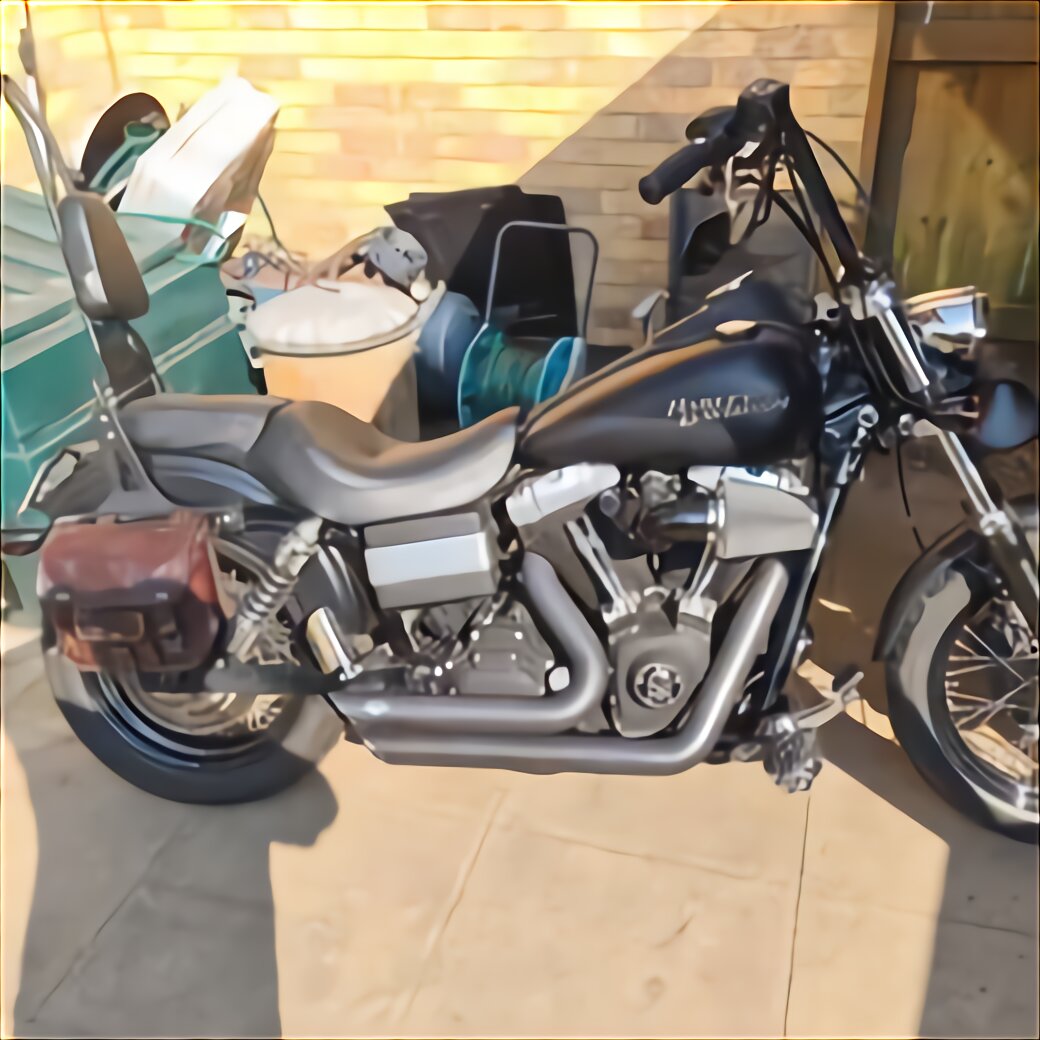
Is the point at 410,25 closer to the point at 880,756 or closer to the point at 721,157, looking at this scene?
the point at 721,157

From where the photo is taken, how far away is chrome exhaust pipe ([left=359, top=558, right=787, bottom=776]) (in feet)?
3.89

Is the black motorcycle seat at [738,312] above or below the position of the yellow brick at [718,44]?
below

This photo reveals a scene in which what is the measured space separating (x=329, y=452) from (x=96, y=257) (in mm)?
444

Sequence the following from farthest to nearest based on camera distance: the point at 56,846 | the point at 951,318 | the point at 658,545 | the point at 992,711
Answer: the point at 56,846 < the point at 992,711 < the point at 658,545 < the point at 951,318

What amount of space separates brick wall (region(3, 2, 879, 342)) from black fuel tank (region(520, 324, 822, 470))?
0.24 metres

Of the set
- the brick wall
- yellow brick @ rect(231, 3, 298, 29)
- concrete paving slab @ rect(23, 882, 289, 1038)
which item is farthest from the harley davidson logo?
concrete paving slab @ rect(23, 882, 289, 1038)

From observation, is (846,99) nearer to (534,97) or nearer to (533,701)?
(534,97)

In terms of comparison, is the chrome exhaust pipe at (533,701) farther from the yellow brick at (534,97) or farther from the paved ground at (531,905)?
the yellow brick at (534,97)

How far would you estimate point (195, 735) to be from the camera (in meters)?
1.43

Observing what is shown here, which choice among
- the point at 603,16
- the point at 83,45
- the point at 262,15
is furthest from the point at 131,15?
the point at 603,16

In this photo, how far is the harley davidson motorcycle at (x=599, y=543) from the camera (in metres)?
1.10

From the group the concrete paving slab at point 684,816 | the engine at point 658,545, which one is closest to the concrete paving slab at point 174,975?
the concrete paving slab at point 684,816

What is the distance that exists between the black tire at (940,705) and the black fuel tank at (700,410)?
0.30 meters

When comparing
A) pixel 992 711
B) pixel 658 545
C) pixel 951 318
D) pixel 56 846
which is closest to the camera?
pixel 951 318
